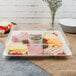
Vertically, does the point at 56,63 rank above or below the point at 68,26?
below

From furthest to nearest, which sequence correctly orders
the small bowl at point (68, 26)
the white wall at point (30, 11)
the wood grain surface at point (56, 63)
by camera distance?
the white wall at point (30, 11), the small bowl at point (68, 26), the wood grain surface at point (56, 63)

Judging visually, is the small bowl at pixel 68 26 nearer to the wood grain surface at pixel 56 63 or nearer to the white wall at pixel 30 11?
the white wall at pixel 30 11

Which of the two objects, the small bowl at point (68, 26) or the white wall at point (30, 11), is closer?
the small bowl at point (68, 26)

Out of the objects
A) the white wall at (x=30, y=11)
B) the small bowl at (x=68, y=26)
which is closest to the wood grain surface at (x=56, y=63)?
the small bowl at (x=68, y=26)

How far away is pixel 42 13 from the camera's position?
5.44ft

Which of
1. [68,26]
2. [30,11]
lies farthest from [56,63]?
[30,11]

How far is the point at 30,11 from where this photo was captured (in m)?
1.65

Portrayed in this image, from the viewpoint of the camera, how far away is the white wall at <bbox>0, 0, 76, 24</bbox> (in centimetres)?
162

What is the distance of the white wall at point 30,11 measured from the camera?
1618mm

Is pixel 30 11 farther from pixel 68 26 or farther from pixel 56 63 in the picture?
pixel 56 63

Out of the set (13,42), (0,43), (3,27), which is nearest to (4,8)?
(3,27)

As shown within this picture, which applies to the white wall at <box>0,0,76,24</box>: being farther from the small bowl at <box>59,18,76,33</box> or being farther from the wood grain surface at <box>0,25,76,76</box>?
the wood grain surface at <box>0,25,76,76</box>

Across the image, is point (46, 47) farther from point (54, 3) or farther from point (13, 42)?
point (54, 3)

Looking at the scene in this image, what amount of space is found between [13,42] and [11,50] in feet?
0.28
